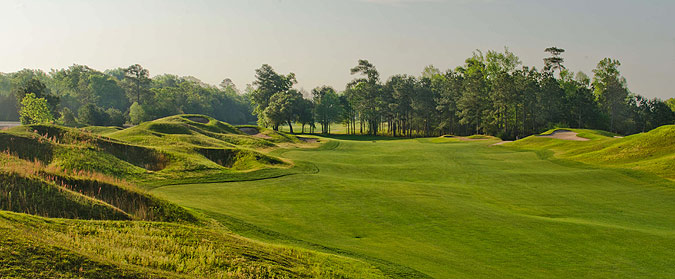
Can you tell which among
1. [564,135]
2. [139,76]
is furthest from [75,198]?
[139,76]

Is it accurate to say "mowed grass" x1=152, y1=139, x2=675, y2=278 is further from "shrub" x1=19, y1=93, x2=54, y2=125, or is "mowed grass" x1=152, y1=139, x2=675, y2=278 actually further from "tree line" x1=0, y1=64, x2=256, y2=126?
"tree line" x1=0, y1=64, x2=256, y2=126

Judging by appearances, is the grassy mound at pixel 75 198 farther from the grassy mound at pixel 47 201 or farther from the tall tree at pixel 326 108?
the tall tree at pixel 326 108

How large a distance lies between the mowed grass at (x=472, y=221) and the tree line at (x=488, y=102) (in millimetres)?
53843

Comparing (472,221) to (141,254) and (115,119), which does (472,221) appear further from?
(115,119)

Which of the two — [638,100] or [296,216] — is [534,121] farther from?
[296,216]

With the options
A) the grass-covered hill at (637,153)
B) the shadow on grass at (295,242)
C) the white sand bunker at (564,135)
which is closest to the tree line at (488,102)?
the white sand bunker at (564,135)

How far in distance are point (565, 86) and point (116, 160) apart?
9372 centimetres

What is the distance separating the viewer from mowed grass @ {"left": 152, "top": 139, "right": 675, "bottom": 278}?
9.88 m

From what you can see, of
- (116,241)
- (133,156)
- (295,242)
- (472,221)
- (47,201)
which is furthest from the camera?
(133,156)

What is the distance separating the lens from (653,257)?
10727 mm

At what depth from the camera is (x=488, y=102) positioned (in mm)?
78625

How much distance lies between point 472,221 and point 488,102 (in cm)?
7047

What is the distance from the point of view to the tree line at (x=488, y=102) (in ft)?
254

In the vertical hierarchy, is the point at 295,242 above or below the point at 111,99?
below
